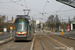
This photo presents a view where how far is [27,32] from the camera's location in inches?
663

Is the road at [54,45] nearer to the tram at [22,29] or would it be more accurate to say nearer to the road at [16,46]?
the road at [16,46]

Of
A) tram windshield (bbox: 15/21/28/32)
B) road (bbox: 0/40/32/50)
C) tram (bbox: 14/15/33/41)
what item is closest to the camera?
road (bbox: 0/40/32/50)

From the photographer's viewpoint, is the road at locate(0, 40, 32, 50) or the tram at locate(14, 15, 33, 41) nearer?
the road at locate(0, 40, 32, 50)

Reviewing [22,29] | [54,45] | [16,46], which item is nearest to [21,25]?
[22,29]

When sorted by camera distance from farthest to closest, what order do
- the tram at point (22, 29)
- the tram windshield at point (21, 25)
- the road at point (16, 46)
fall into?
the tram windshield at point (21, 25) < the tram at point (22, 29) < the road at point (16, 46)

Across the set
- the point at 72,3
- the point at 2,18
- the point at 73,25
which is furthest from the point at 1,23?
the point at 72,3

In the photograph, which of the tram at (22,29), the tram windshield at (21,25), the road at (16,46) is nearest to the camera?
the road at (16,46)

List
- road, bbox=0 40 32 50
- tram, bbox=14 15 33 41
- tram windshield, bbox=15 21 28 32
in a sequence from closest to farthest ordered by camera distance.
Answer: road, bbox=0 40 32 50
tram, bbox=14 15 33 41
tram windshield, bbox=15 21 28 32

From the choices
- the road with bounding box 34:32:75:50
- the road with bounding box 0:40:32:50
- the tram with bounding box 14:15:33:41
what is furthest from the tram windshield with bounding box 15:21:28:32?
the road with bounding box 34:32:75:50

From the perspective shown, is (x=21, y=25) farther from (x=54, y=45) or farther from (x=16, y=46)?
(x=54, y=45)

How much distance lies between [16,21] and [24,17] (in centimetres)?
131

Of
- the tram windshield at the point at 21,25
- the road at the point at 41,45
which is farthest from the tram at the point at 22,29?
the road at the point at 41,45

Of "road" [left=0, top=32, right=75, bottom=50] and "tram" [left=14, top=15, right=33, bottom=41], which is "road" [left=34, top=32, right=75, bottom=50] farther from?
"tram" [left=14, top=15, right=33, bottom=41]

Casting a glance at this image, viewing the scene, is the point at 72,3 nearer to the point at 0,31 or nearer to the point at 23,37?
the point at 23,37
